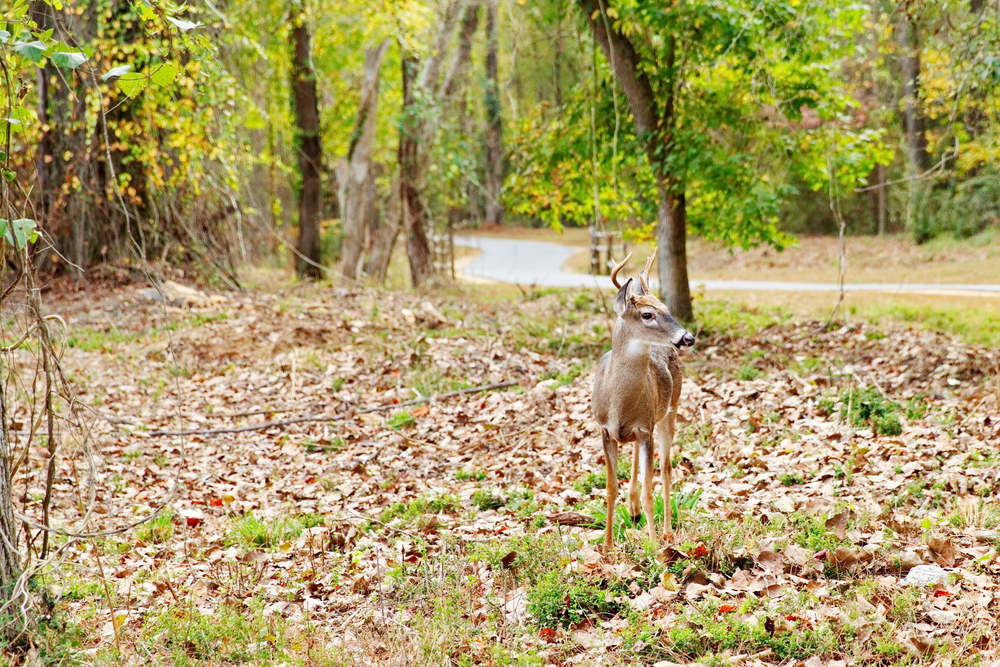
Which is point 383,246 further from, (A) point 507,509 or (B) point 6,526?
(B) point 6,526

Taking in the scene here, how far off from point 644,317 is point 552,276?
20.8 m

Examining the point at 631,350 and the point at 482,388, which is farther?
the point at 482,388

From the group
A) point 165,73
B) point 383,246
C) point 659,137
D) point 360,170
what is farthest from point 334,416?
point 383,246

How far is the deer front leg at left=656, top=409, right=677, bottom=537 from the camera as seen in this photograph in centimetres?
540

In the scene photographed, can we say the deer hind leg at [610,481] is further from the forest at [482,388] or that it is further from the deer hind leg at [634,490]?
the deer hind leg at [634,490]

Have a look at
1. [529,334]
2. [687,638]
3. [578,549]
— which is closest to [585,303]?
[529,334]

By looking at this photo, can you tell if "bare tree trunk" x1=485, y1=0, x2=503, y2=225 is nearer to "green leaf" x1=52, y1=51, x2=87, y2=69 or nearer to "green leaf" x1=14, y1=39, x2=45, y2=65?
"green leaf" x1=52, y1=51, x2=87, y2=69

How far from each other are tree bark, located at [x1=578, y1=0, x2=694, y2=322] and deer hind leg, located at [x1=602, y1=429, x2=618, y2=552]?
6.69m

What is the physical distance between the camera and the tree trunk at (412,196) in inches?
728

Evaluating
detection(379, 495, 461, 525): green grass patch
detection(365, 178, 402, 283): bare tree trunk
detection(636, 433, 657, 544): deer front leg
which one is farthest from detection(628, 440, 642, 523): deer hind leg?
detection(365, 178, 402, 283): bare tree trunk

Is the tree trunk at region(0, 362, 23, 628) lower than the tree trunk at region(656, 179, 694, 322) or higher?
lower

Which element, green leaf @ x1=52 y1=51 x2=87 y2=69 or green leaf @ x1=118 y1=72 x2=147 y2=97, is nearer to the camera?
green leaf @ x1=52 y1=51 x2=87 y2=69

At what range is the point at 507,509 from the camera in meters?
6.42

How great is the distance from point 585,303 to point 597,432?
7.60 m
